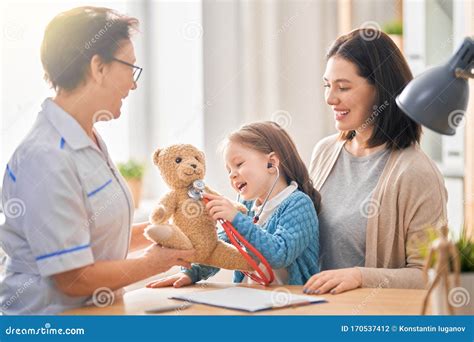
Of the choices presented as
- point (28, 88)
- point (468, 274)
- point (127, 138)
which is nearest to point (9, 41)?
point (28, 88)

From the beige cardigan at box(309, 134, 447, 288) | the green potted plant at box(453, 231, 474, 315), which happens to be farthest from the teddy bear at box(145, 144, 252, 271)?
the green potted plant at box(453, 231, 474, 315)

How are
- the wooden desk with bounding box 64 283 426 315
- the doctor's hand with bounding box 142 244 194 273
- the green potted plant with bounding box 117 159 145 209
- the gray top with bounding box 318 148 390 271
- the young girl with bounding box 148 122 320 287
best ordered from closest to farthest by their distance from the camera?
the wooden desk with bounding box 64 283 426 315 < the doctor's hand with bounding box 142 244 194 273 < the young girl with bounding box 148 122 320 287 < the gray top with bounding box 318 148 390 271 < the green potted plant with bounding box 117 159 145 209

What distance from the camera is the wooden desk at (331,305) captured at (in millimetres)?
1343

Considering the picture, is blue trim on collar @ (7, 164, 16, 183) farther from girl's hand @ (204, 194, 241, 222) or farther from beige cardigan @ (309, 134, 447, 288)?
beige cardigan @ (309, 134, 447, 288)

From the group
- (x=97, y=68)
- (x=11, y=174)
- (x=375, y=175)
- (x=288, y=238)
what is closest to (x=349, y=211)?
(x=375, y=175)

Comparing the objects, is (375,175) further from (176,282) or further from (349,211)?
(176,282)

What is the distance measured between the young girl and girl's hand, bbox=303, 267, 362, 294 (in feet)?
0.33

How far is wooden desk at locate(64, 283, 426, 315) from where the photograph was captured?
1343mm

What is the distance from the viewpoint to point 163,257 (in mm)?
1458

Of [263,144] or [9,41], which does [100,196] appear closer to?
[263,144]

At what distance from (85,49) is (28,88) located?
1.34 meters

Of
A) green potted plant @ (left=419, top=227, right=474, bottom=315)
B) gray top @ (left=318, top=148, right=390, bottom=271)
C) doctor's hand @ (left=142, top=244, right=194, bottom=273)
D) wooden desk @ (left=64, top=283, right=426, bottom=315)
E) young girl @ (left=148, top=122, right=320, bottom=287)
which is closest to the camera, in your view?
green potted plant @ (left=419, top=227, right=474, bottom=315)

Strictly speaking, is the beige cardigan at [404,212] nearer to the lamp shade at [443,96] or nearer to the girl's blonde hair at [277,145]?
the girl's blonde hair at [277,145]

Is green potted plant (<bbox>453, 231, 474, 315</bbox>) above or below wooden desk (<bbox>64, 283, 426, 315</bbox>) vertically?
above
